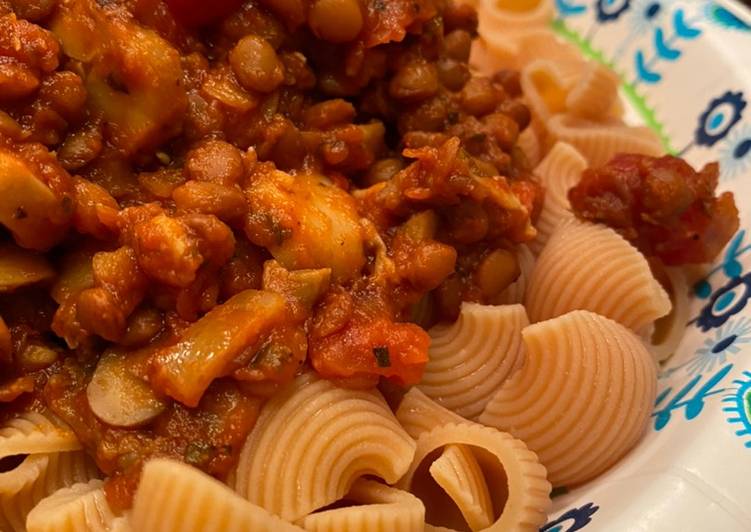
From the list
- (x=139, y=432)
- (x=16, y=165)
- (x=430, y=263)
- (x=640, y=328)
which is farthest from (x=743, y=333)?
(x=16, y=165)

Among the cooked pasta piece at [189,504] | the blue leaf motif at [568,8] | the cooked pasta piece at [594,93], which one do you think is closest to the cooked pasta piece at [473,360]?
the cooked pasta piece at [189,504]

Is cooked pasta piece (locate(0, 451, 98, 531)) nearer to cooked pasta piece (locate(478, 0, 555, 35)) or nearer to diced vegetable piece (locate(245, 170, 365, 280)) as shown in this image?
diced vegetable piece (locate(245, 170, 365, 280))

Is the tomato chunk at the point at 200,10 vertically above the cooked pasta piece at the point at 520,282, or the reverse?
the tomato chunk at the point at 200,10

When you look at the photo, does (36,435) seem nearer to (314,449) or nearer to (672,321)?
(314,449)

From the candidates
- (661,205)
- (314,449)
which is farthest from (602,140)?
(314,449)

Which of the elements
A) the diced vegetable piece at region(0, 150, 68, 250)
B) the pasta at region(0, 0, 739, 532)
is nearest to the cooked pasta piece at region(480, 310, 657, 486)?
the pasta at region(0, 0, 739, 532)

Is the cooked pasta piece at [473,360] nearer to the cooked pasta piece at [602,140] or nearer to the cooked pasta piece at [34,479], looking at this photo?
the cooked pasta piece at [34,479]
